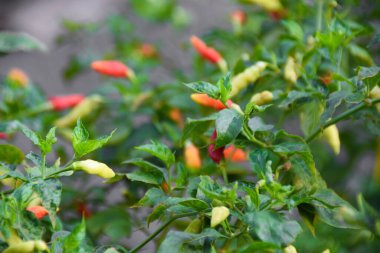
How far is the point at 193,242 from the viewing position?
2.93 feet

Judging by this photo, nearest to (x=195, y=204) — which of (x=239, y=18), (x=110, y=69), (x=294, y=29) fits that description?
(x=294, y=29)

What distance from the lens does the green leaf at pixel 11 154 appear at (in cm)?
105

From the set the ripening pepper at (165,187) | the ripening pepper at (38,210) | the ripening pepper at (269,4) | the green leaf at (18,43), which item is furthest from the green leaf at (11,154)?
the ripening pepper at (269,4)

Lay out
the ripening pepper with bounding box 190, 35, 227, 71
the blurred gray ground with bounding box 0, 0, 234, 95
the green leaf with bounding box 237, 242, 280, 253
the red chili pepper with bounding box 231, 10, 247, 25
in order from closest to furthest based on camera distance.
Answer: the green leaf with bounding box 237, 242, 280, 253, the ripening pepper with bounding box 190, 35, 227, 71, the red chili pepper with bounding box 231, 10, 247, 25, the blurred gray ground with bounding box 0, 0, 234, 95

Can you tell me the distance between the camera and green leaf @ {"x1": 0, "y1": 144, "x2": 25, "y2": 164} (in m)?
1.05

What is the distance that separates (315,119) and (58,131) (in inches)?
27.6

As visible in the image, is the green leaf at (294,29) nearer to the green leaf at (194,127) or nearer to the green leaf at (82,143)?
the green leaf at (194,127)

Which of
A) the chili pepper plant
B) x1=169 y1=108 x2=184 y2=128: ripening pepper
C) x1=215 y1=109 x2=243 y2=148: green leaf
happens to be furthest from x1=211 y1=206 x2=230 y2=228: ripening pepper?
x1=169 y1=108 x2=184 y2=128: ripening pepper

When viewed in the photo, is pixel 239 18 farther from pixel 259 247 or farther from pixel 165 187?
Result: pixel 259 247

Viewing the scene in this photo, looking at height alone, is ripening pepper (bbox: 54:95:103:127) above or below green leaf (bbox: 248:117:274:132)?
below

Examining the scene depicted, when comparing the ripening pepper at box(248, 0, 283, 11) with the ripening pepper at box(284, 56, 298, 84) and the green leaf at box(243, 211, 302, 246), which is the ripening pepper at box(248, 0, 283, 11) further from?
the green leaf at box(243, 211, 302, 246)

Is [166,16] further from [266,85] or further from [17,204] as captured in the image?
[17,204]

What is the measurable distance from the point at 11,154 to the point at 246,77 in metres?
0.43

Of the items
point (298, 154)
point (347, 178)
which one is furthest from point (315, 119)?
point (347, 178)
